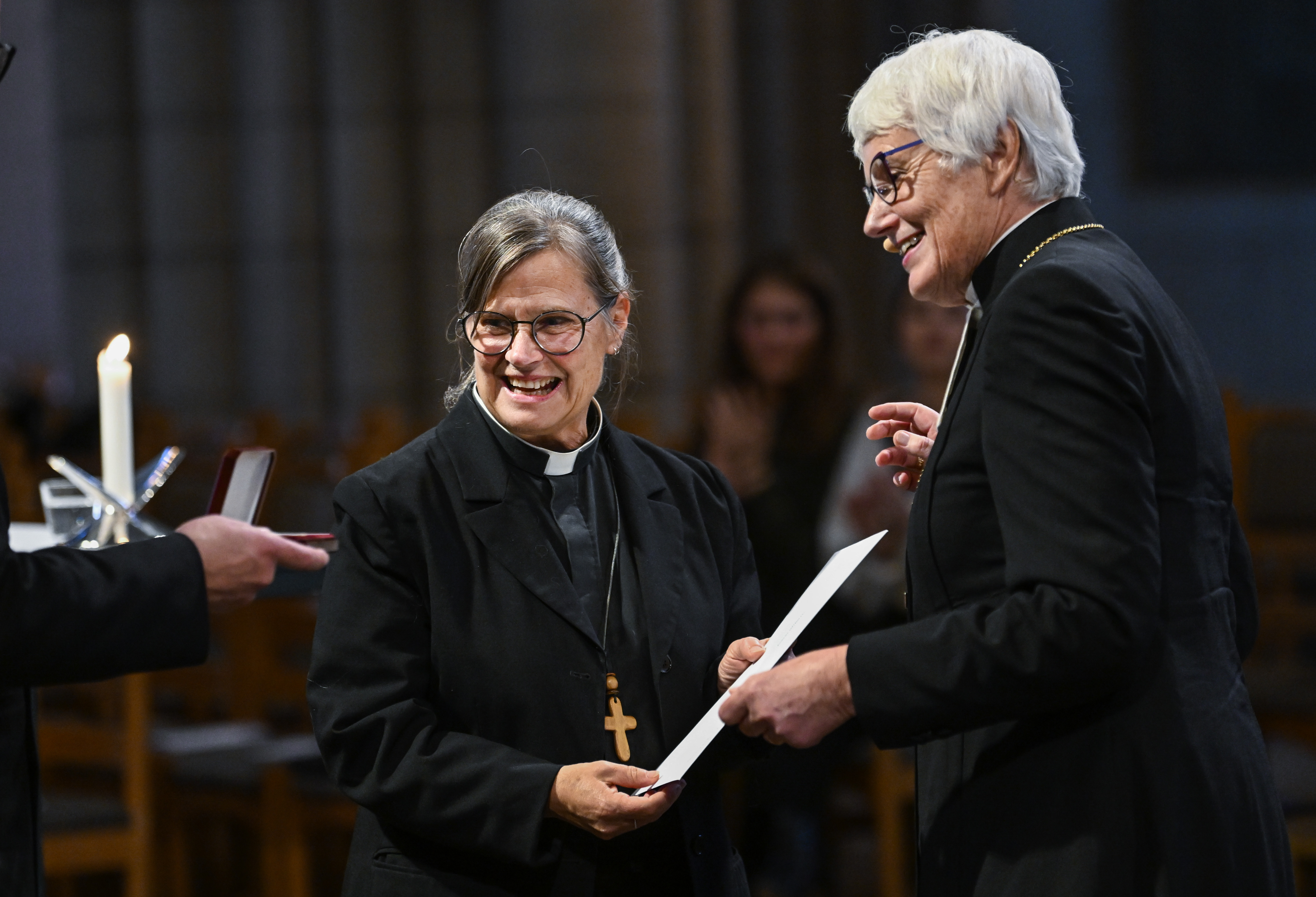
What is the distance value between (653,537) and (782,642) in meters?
0.37

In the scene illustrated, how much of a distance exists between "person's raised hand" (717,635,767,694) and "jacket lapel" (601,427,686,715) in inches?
3.3

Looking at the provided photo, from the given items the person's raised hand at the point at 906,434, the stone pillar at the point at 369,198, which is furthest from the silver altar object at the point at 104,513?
the stone pillar at the point at 369,198

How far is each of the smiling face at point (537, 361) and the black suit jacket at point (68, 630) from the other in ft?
1.55

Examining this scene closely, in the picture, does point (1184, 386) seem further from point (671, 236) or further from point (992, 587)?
point (671, 236)

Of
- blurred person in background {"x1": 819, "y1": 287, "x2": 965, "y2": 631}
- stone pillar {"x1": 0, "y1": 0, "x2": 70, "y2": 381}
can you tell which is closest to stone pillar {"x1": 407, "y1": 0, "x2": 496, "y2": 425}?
blurred person in background {"x1": 819, "y1": 287, "x2": 965, "y2": 631}

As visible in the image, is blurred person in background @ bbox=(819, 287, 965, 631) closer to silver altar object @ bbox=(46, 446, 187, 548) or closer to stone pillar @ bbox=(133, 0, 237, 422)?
silver altar object @ bbox=(46, 446, 187, 548)

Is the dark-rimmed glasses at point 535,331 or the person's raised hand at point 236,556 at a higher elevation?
the dark-rimmed glasses at point 535,331

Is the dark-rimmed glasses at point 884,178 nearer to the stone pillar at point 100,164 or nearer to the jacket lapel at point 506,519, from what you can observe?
the jacket lapel at point 506,519

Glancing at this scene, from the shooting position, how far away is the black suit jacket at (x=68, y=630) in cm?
187

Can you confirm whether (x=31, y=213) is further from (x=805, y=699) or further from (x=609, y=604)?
(x=805, y=699)

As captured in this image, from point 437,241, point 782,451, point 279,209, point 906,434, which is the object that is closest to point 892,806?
point 782,451

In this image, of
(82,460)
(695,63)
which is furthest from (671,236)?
(82,460)

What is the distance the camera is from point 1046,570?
1633 millimetres

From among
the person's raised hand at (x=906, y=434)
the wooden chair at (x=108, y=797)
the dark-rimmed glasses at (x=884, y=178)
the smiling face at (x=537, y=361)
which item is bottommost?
the wooden chair at (x=108, y=797)
